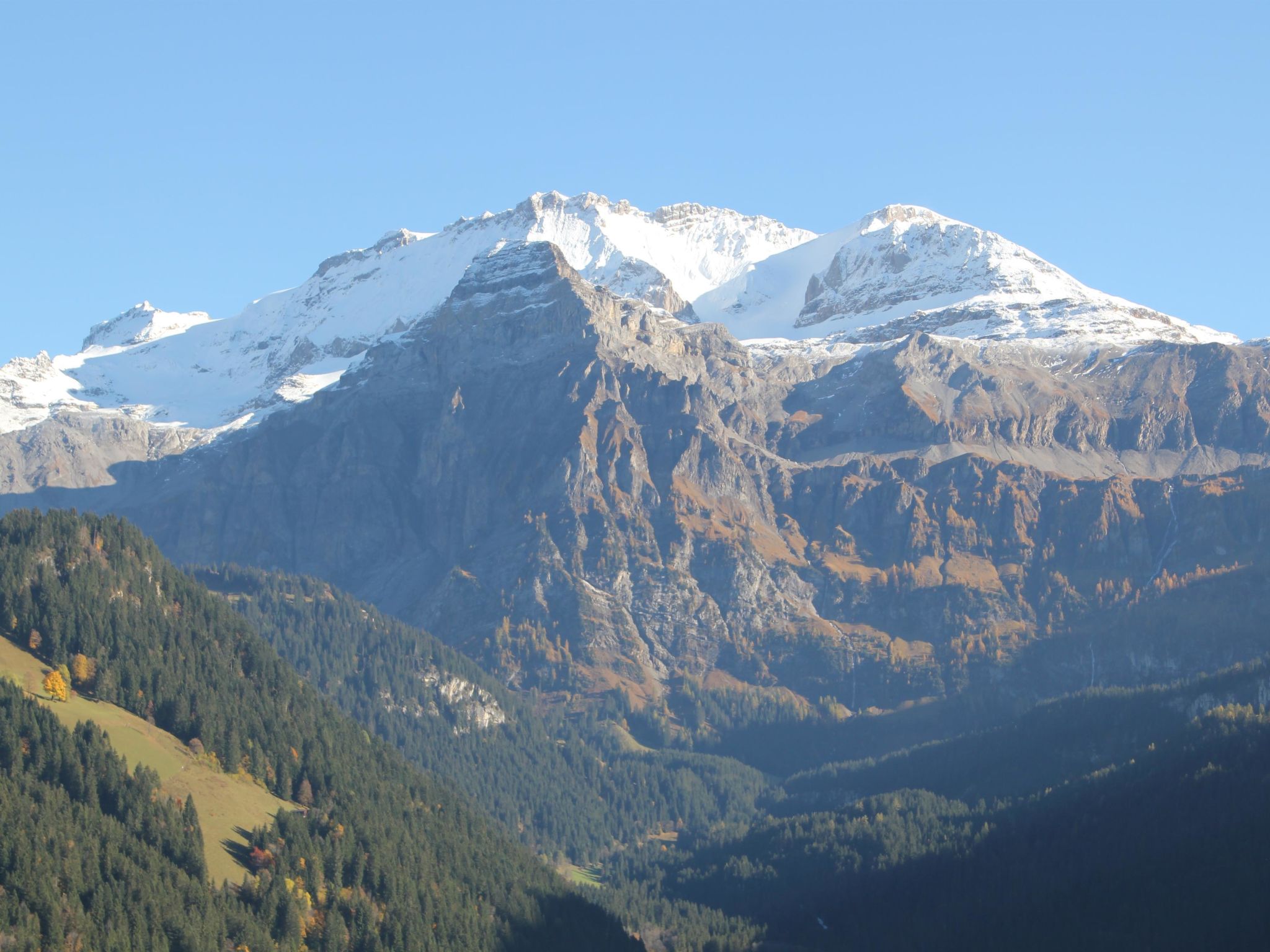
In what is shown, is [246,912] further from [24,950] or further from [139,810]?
[24,950]

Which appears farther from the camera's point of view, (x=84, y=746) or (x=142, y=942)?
(x=84, y=746)

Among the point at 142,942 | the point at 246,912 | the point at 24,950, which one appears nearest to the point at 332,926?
the point at 246,912

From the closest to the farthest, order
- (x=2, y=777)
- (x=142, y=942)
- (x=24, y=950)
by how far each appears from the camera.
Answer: (x=24, y=950) < (x=142, y=942) < (x=2, y=777)

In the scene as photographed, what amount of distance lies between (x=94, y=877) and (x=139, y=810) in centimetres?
1653

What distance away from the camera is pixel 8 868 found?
168m

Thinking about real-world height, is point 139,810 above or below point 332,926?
above

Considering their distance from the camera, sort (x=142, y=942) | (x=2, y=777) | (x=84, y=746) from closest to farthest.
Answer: (x=142, y=942) → (x=2, y=777) → (x=84, y=746)

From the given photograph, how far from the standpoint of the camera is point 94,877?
174250 millimetres

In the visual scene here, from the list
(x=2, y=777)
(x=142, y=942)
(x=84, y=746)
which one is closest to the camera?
(x=142, y=942)

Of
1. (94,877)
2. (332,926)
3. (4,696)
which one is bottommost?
(332,926)

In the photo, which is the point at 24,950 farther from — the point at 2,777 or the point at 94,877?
the point at 2,777

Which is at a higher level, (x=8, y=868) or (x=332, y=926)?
(x=8, y=868)

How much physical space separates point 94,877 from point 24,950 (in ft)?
50.4

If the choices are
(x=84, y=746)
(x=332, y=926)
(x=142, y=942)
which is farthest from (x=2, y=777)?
(x=332, y=926)
